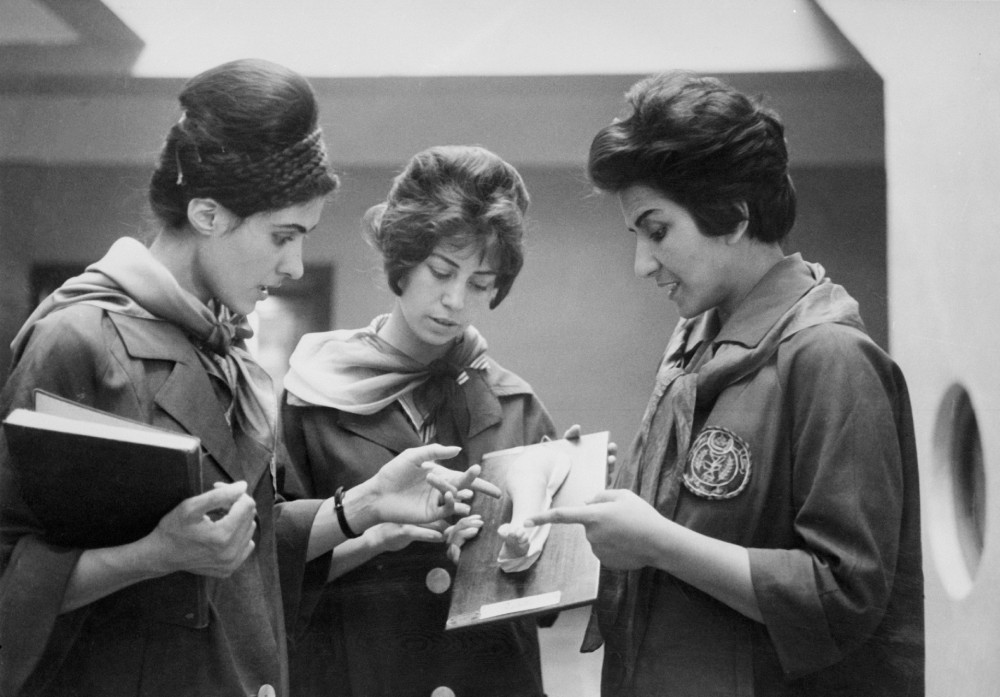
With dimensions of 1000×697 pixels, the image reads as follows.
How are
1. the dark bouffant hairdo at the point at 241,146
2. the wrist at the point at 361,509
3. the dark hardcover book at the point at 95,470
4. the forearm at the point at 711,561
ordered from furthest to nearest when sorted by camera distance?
the wrist at the point at 361,509 < the dark bouffant hairdo at the point at 241,146 < the forearm at the point at 711,561 < the dark hardcover book at the point at 95,470

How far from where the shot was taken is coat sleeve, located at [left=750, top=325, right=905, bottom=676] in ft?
6.31

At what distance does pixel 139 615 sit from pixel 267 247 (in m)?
0.75

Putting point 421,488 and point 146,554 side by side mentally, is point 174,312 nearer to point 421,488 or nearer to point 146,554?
point 146,554

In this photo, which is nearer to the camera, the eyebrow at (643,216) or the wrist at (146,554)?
the wrist at (146,554)

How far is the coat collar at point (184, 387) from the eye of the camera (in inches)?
78.0

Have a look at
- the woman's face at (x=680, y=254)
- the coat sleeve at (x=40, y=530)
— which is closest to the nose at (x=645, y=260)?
the woman's face at (x=680, y=254)

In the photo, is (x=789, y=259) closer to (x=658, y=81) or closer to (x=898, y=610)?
(x=658, y=81)

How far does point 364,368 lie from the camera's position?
2229mm

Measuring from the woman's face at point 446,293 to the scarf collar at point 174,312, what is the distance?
344 mm

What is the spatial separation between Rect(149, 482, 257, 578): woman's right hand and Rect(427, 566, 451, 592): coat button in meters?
0.39

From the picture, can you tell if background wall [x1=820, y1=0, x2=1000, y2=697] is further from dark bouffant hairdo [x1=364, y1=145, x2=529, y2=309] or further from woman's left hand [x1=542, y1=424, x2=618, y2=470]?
dark bouffant hairdo [x1=364, y1=145, x2=529, y2=309]

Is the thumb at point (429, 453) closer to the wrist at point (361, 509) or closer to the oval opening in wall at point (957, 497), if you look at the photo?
the wrist at point (361, 509)

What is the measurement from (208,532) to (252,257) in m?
0.54

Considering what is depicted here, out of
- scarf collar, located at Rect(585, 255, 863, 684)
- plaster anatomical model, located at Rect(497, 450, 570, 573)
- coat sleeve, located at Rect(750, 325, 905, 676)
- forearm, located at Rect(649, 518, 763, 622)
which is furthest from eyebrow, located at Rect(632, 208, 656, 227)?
forearm, located at Rect(649, 518, 763, 622)
